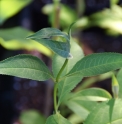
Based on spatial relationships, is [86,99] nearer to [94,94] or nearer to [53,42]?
[94,94]

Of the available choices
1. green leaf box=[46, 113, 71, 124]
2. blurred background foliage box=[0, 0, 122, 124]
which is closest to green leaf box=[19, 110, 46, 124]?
blurred background foliage box=[0, 0, 122, 124]

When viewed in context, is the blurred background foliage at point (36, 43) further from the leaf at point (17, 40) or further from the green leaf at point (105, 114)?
the green leaf at point (105, 114)

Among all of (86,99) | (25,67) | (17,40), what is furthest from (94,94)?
(17,40)

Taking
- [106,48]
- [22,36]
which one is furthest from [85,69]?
[106,48]

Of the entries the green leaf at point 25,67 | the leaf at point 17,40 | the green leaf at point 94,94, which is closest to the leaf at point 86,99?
the green leaf at point 94,94

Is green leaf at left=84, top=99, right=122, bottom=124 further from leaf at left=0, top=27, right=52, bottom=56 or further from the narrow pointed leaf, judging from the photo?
leaf at left=0, top=27, right=52, bottom=56

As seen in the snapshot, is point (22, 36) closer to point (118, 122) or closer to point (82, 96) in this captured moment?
point (82, 96)
